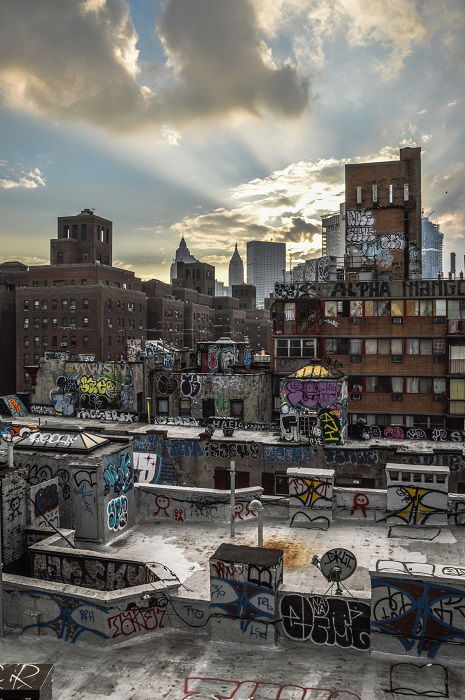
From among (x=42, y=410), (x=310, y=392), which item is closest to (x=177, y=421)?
(x=310, y=392)

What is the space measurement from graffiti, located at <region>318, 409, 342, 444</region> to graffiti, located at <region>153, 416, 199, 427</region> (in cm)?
1383

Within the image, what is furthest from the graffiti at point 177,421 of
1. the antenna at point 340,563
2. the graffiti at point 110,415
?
the antenna at point 340,563

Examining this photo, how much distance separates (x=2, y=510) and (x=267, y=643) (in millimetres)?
8379

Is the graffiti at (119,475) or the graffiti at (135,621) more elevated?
the graffiti at (119,475)

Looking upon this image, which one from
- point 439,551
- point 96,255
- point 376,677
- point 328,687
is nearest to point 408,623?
point 376,677

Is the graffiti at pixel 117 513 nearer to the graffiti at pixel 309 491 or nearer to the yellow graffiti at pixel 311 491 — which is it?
the graffiti at pixel 309 491

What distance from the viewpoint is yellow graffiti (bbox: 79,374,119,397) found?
5799 cm

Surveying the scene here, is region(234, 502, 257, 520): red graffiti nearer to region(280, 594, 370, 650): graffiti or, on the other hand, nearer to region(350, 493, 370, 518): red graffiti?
region(350, 493, 370, 518): red graffiti

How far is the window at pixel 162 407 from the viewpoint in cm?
5556

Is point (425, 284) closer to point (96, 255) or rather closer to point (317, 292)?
point (317, 292)

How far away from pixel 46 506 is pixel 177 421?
1313 inches

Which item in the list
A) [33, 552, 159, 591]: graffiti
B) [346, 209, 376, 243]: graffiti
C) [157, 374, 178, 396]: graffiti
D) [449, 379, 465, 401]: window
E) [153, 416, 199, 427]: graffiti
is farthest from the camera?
[346, 209, 376, 243]: graffiti

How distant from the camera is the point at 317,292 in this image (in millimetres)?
54000

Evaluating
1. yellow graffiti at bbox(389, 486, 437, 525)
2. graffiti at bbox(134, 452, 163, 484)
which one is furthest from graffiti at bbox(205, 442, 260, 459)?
yellow graffiti at bbox(389, 486, 437, 525)
